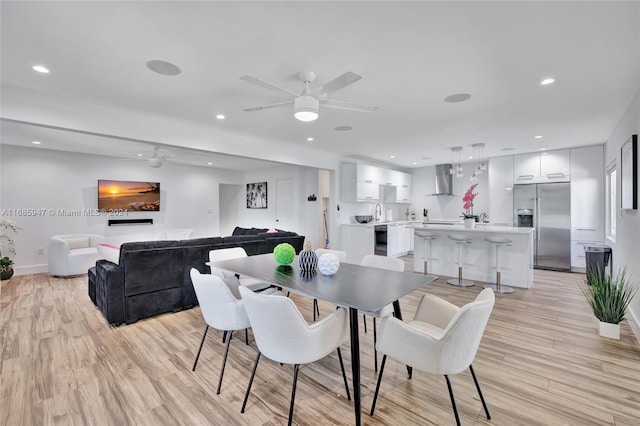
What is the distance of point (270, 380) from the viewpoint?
2230 millimetres

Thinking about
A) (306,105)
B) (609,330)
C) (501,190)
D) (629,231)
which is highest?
(306,105)

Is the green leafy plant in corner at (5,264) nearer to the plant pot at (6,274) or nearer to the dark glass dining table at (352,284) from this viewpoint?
the plant pot at (6,274)

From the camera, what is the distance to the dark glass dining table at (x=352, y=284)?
169 cm

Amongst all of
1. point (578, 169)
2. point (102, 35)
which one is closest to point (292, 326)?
point (102, 35)

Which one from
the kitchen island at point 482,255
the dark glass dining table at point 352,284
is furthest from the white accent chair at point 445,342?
the kitchen island at point 482,255

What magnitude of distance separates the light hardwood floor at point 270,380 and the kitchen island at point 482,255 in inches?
53.2

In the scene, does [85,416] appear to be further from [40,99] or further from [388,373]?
[40,99]

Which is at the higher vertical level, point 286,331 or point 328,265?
point 328,265

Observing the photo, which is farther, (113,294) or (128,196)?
(128,196)

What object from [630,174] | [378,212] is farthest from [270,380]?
[378,212]

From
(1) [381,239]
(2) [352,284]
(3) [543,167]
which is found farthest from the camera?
(1) [381,239]

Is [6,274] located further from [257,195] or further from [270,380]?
[270,380]

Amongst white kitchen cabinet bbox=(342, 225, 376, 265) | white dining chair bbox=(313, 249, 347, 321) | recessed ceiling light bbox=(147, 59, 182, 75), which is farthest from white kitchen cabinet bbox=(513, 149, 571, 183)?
recessed ceiling light bbox=(147, 59, 182, 75)

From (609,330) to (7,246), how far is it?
9250mm
